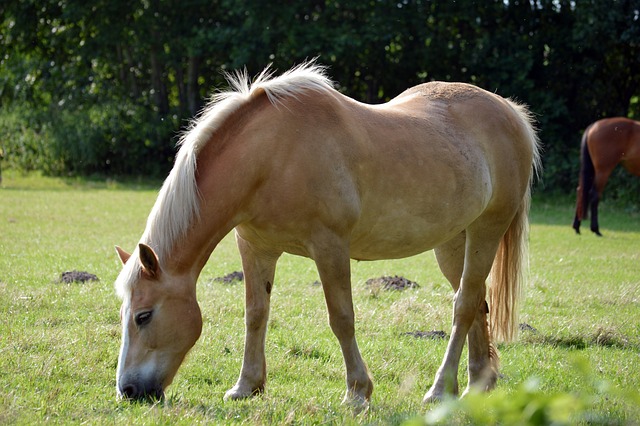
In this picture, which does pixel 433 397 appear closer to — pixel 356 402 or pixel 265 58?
pixel 356 402

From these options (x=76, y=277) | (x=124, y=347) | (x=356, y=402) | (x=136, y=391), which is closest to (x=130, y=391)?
(x=136, y=391)

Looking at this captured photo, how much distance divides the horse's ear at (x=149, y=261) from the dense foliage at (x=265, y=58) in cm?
1614

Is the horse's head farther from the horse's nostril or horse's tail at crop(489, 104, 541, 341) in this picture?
horse's tail at crop(489, 104, 541, 341)

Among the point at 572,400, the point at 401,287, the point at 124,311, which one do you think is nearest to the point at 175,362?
the point at 124,311

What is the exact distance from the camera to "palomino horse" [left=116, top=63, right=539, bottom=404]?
374cm

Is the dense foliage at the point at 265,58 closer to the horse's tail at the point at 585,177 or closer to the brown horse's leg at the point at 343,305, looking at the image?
the horse's tail at the point at 585,177

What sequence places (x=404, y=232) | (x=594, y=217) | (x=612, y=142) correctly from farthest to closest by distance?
(x=612, y=142) < (x=594, y=217) < (x=404, y=232)

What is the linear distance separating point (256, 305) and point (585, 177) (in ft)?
36.2

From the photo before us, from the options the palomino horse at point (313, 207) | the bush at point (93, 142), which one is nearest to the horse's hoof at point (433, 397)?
the palomino horse at point (313, 207)

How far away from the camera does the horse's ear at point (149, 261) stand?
3.53 m

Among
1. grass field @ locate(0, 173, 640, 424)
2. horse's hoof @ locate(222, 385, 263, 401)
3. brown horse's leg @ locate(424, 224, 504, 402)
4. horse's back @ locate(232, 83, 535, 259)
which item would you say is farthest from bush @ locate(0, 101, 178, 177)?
horse's hoof @ locate(222, 385, 263, 401)

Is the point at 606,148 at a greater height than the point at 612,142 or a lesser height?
lesser

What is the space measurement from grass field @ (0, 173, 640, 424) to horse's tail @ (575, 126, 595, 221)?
117 inches

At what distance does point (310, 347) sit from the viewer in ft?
16.9
